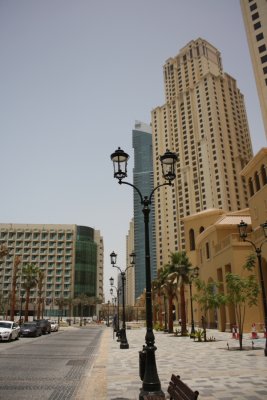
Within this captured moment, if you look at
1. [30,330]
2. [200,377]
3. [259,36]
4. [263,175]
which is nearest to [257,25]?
[259,36]

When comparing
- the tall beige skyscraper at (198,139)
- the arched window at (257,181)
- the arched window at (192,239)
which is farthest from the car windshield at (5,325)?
the tall beige skyscraper at (198,139)

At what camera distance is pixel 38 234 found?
128m

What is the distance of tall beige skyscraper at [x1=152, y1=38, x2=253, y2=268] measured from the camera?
117 m

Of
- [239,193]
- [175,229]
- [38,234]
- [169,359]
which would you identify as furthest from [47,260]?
[169,359]

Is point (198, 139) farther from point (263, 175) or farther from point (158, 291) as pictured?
point (263, 175)

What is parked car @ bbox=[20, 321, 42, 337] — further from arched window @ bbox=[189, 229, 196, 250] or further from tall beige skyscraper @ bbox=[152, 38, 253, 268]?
tall beige skyscraper @ bbox=[152, 38, 253, 268]

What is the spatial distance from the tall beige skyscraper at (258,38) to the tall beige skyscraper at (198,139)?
174 ft

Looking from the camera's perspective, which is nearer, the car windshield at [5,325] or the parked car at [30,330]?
the car windshield at [5,325]

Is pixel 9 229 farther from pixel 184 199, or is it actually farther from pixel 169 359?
pixel 169 359

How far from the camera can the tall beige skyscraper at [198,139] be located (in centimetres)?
11744

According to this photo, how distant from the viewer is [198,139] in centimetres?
12638

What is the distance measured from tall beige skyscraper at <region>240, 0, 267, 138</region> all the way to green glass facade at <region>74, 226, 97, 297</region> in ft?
285

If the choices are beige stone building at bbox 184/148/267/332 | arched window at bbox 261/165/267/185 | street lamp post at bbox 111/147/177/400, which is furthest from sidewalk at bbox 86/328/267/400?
arched window at bbox 261/165/267/185

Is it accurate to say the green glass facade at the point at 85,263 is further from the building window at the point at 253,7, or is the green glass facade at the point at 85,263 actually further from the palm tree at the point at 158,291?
the building window at the point at 253,7
